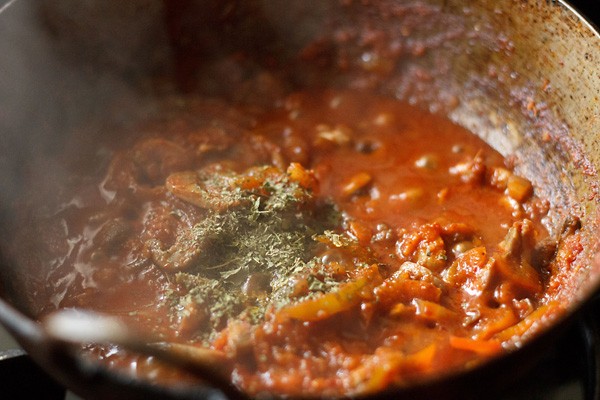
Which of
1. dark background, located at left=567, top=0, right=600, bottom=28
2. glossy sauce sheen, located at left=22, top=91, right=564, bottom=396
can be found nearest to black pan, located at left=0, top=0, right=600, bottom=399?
glossy sauce sheen, located at left=22, top=91, right=564, bottom=396

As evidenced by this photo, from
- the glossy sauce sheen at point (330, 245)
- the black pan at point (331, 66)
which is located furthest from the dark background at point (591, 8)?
the glossy sauce sheen at point (330, 245)

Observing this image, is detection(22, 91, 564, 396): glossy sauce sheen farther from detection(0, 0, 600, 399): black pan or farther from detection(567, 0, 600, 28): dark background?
detection(567, 0, 600, 28): dark background

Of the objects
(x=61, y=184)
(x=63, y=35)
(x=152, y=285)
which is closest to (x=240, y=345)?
(x=152, y=285)

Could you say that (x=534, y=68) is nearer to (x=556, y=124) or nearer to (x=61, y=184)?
(x=556, y=124)

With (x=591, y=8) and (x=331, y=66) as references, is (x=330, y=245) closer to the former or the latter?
(x=331, y=66)

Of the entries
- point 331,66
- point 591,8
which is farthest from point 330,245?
point 591,8

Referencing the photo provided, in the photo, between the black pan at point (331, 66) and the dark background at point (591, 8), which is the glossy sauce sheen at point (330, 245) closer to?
the black pan at point (331, 66)

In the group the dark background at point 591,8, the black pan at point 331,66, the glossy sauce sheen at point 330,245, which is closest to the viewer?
the glossy sauce sheen at point 330,245

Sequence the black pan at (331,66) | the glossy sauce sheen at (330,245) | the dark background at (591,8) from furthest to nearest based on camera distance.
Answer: the dark background at (591,8), the black pan at (331,66), the glossy sauce sheen at (330,245)
